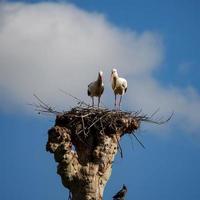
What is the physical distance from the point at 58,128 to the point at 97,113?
3.80 feet

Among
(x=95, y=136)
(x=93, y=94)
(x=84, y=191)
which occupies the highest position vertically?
(x=93, y=94)

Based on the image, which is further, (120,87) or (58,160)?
(120,87)

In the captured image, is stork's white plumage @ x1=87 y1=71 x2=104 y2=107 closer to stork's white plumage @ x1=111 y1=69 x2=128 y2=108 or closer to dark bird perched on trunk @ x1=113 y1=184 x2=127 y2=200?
stork's white plumage @ x1=111 y1=69 x2=128 y2=108

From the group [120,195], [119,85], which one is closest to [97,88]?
[119,85]

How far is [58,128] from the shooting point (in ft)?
72.5

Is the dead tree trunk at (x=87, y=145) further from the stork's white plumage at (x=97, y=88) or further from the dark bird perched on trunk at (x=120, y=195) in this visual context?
the stork's white plumage at (x=97, y=88)

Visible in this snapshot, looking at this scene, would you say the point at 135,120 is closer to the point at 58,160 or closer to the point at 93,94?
the point at 58,160

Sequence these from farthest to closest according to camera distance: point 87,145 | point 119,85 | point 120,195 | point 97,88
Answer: point 119,85
point 97,88
point 120,195
point 87,145

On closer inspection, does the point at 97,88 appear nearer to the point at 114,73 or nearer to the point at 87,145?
the point at 114,73

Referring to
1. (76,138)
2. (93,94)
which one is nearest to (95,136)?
(76,138)

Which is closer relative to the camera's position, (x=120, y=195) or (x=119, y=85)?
(x=120, y=195)

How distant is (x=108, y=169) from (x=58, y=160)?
1.35 metres

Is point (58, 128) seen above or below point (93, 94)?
below

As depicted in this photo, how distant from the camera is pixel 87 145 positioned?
74.3ft
